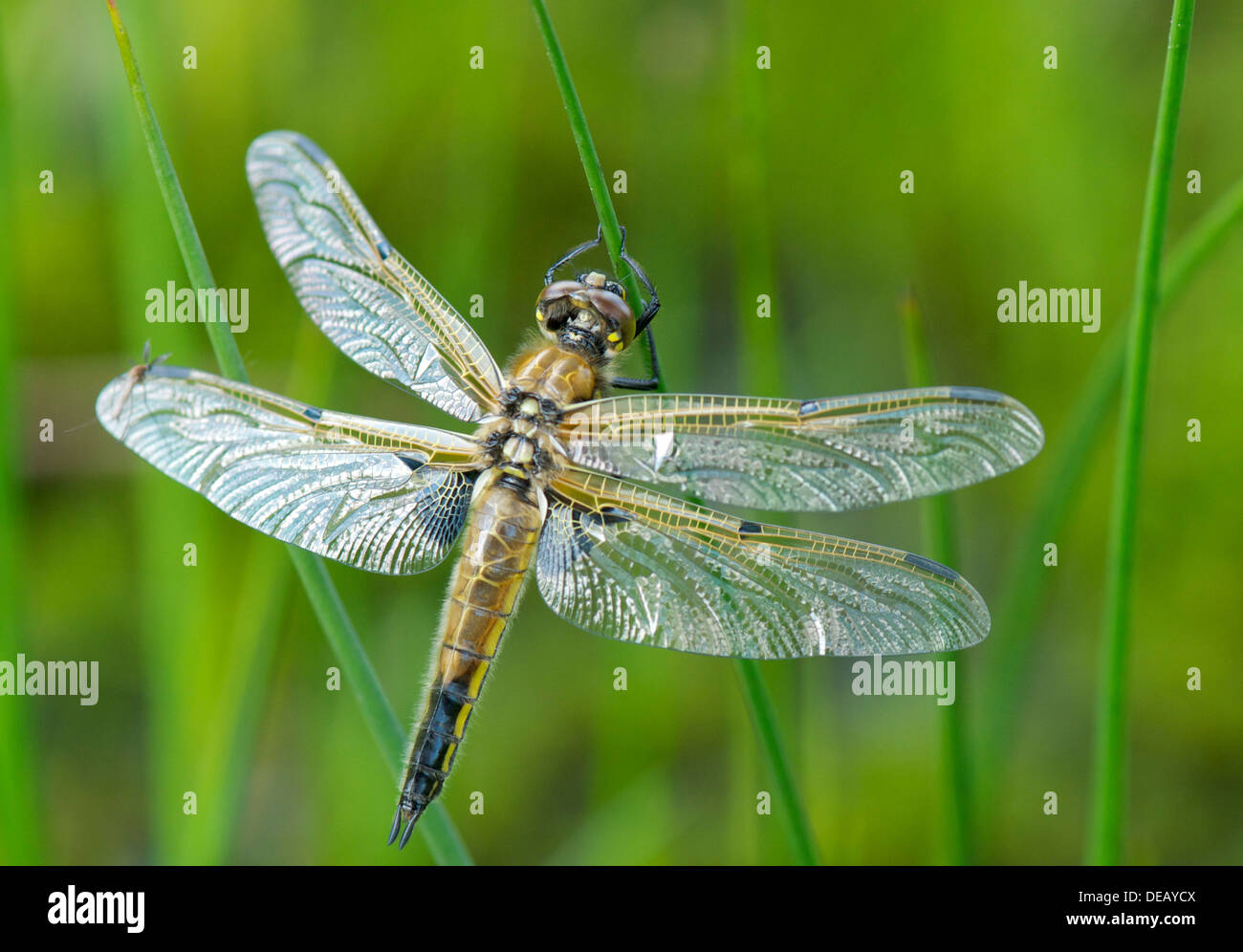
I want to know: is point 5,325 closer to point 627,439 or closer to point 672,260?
point 627,439

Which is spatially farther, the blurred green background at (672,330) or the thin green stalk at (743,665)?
the blurred green background at (672,330)

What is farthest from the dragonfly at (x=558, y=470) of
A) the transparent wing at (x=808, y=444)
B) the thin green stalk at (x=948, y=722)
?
the thin green stalk at (x=948, y=722)

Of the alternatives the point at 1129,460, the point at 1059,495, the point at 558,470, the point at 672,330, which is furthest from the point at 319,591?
the point at 672,330

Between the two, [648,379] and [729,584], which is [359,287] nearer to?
[648,379]

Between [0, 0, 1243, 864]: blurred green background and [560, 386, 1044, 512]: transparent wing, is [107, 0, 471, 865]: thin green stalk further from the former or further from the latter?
[0, 0, 1243, 864]: blurred green background

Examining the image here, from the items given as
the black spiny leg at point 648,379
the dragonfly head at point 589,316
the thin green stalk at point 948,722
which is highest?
the dragonfly head at point 589,316

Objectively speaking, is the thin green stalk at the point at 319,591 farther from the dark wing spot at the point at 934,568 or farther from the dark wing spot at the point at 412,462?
the dark wing spot at the point at 934,568

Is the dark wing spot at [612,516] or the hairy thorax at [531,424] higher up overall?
the hairy thorax at [531,424]
